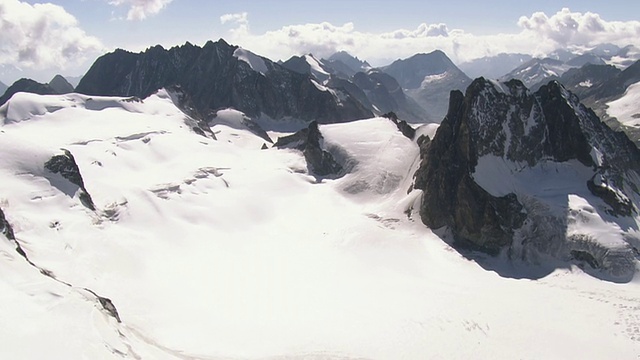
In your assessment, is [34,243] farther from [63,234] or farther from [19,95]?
[19,95]

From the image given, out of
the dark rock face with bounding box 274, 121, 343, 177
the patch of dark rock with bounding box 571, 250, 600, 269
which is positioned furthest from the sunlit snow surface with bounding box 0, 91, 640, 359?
the dark rock face with bounding box 274, 121, 343, 177

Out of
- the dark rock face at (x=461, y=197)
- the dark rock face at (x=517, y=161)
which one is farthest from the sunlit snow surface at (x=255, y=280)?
the dark rock face at (x=517, y=161)

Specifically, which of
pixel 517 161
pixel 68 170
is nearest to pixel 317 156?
pixel 517 161

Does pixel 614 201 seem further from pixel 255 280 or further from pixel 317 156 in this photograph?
pixel 317 156

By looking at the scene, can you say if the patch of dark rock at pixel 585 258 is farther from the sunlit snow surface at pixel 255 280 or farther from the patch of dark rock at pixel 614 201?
the patch of dark rock at pixel 614 201

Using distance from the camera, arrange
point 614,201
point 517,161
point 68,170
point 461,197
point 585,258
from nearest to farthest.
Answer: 1. point 585,258
2. point 68,170
3. point 614,201
4. point 461,197
5. point 517,161

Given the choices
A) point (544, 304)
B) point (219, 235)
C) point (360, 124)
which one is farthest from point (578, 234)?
point (360, 124)
